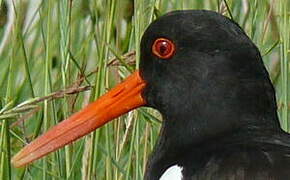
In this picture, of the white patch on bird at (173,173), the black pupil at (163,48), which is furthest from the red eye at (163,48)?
the white patch on bird at (173,173)

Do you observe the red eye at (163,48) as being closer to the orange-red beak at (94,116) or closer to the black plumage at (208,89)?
the black plumage at (208,89)

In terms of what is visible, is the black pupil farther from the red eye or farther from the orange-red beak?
the orange-red beak

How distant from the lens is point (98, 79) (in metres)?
3.41

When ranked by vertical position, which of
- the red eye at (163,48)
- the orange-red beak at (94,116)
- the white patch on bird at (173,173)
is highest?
the red eye at (163,48)

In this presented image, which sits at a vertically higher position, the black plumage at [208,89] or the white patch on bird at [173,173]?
the black plumage at [208,89]

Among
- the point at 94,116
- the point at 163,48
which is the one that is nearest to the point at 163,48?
the point at 163,48

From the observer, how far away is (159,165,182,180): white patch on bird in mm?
3229

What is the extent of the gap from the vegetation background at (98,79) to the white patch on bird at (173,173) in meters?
0.23

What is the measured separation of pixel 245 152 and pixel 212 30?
0.37 m

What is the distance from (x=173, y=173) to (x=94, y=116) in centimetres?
37

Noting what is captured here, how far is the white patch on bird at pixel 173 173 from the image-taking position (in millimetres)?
3229

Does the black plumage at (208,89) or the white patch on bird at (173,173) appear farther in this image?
the black plumage at (208,89)

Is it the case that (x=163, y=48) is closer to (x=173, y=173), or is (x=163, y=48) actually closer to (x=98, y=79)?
(x=98, y=79)

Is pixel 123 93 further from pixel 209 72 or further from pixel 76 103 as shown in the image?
A: pixel 76 103
